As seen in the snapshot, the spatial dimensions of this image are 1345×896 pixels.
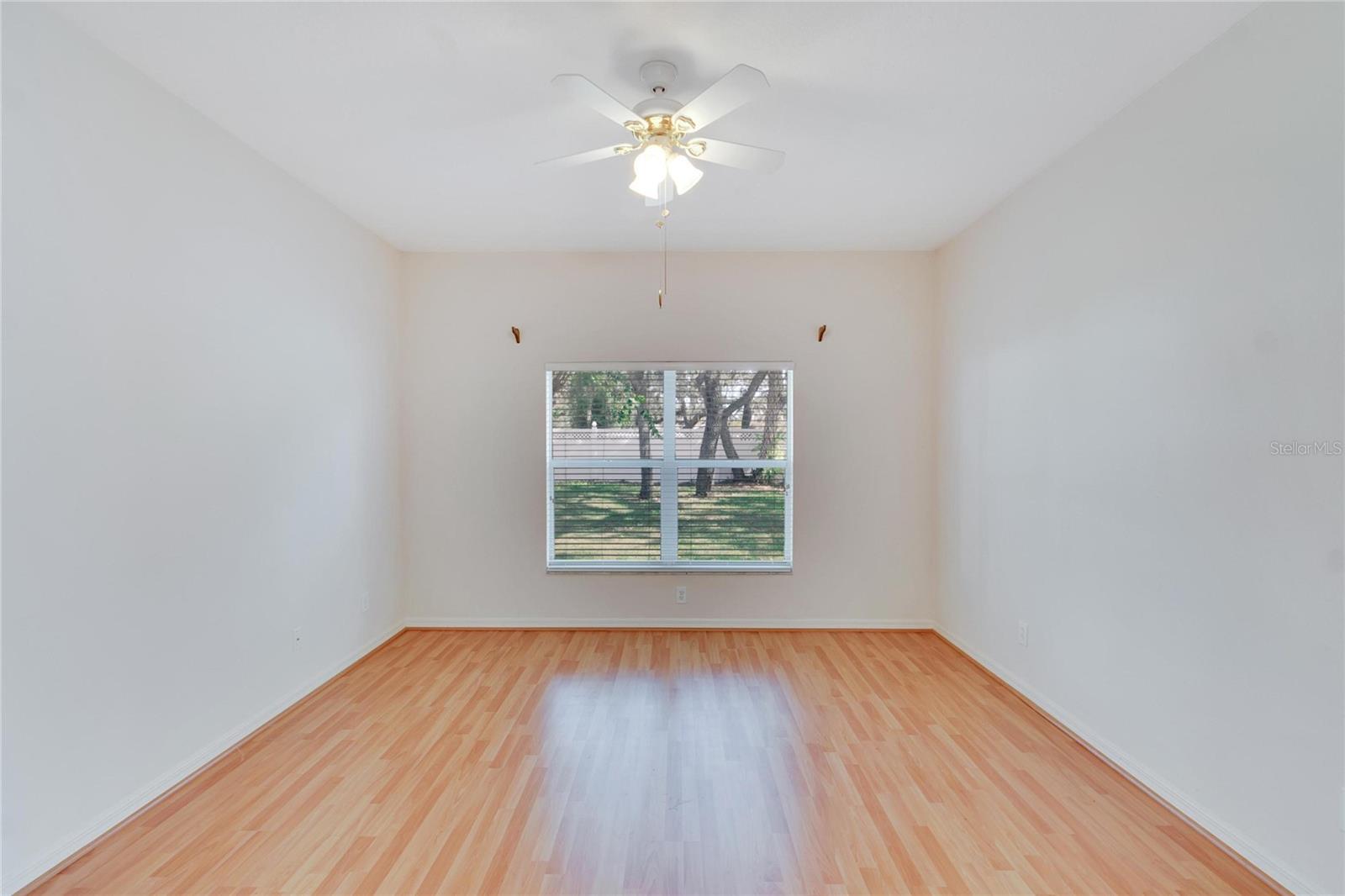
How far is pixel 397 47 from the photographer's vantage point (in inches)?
78.4

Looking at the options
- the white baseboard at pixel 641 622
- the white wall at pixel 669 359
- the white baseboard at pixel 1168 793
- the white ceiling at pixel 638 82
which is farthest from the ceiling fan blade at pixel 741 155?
the white baseboard at pixel 641 622

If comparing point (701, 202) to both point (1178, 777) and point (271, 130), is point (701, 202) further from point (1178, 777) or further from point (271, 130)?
point (1178, 777)

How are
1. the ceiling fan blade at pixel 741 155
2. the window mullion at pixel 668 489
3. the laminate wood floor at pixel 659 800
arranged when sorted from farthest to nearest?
the window mullion at pixel 668 489, the ceiling fan blade at pixel 741 155, the laminate wood floor at pixel 659 800

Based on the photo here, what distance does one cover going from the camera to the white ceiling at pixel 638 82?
1859 millimetres

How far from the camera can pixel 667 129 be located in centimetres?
216

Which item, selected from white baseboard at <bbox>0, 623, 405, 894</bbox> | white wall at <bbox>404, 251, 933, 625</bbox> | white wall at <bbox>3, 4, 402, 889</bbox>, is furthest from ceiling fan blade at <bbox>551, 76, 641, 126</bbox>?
white baseboard at <bbox>0, 623, 405, 894</bbox>

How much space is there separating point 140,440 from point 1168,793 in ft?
13.0

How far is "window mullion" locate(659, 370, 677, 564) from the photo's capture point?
14.2ft

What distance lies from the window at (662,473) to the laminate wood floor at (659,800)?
3.67 ft

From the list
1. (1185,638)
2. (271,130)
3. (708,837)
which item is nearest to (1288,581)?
(1185,638)

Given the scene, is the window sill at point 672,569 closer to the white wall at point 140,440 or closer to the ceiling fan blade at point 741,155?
the white wall at point 140,440

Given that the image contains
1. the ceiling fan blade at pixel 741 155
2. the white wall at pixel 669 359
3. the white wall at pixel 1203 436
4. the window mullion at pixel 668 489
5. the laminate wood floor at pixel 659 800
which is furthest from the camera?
the window mullion at pixel 668 489

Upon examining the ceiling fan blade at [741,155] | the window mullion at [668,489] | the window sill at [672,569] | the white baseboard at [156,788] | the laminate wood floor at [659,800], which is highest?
the ceiling fan blade at [741,155]

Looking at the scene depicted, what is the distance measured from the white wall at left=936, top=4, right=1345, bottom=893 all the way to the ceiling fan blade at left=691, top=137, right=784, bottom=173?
57.3 inches
